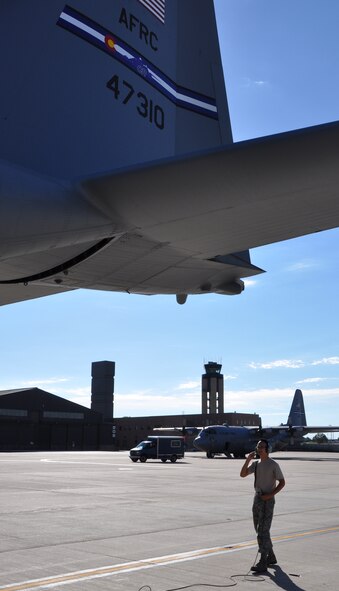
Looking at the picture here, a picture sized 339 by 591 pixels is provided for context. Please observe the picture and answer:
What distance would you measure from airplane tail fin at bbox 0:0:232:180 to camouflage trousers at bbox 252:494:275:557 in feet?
15.5

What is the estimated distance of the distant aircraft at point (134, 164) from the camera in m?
4.43

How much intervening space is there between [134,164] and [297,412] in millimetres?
74893

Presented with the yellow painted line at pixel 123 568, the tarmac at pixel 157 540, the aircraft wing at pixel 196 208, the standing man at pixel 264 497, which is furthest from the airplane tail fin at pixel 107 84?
the tarmac at pixel 157 540

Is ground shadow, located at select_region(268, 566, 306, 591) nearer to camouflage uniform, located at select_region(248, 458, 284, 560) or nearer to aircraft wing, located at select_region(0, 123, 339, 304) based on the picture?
camouflage uniform, located at select_region(248, 458, 284, 560)

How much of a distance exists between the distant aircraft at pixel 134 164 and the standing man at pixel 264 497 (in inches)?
97.3

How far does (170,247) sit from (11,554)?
5.35 m

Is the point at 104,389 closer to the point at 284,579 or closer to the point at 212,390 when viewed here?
the point at 212,390

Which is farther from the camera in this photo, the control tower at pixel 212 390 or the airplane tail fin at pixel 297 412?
the control tower at pixel 212 390

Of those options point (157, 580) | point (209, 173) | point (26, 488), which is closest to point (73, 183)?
point (209, 173)

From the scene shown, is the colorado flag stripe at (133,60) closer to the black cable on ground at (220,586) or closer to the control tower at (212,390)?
the black cable on ground at (220,586)

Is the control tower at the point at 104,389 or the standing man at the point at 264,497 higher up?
the control tower at the point at 104,389

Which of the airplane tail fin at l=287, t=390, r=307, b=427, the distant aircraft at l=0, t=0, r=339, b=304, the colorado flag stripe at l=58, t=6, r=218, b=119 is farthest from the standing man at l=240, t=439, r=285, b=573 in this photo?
the airplane tail fin at l=287, t=390, r=307, b=427

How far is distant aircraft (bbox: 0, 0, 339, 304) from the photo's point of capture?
443 cm

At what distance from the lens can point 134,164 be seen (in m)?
6.48
